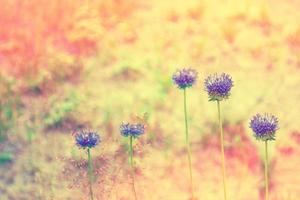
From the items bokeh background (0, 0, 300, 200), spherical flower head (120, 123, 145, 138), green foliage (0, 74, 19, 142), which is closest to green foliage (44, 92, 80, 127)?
bokeh background (0, 0, 300, 200)

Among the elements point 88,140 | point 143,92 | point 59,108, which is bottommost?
point 88,140

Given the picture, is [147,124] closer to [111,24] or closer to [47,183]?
[47,183]

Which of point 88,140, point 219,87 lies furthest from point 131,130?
point 219,87

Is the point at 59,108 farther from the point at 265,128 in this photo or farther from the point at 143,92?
the point at 265,128

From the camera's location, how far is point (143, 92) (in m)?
5.28

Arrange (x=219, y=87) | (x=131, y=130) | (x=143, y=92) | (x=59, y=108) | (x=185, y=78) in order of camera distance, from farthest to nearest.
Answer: (x=143, y=92), (x=59, y=108), (x=185, y=78), (x=131, y=130), (x=219, y=87)

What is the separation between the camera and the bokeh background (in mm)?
4488

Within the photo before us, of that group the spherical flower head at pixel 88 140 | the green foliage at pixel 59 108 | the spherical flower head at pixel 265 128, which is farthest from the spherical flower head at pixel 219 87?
the green foliage at pixel 59 108

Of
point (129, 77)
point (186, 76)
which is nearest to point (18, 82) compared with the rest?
point (129, 77)

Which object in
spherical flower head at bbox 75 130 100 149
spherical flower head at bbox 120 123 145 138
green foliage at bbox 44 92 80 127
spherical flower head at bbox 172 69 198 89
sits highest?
spherical flower head at bbox 172 69 198 89

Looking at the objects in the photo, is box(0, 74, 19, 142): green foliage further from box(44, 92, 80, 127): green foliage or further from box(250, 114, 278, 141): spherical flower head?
box(250, 114, 278, 141): spherical flower head

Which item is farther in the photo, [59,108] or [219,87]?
[59,108]

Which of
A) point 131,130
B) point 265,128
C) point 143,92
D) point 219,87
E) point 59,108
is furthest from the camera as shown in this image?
point 143,92

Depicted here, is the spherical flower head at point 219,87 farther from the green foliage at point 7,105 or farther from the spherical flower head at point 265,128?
the green foliage at point 7,105
